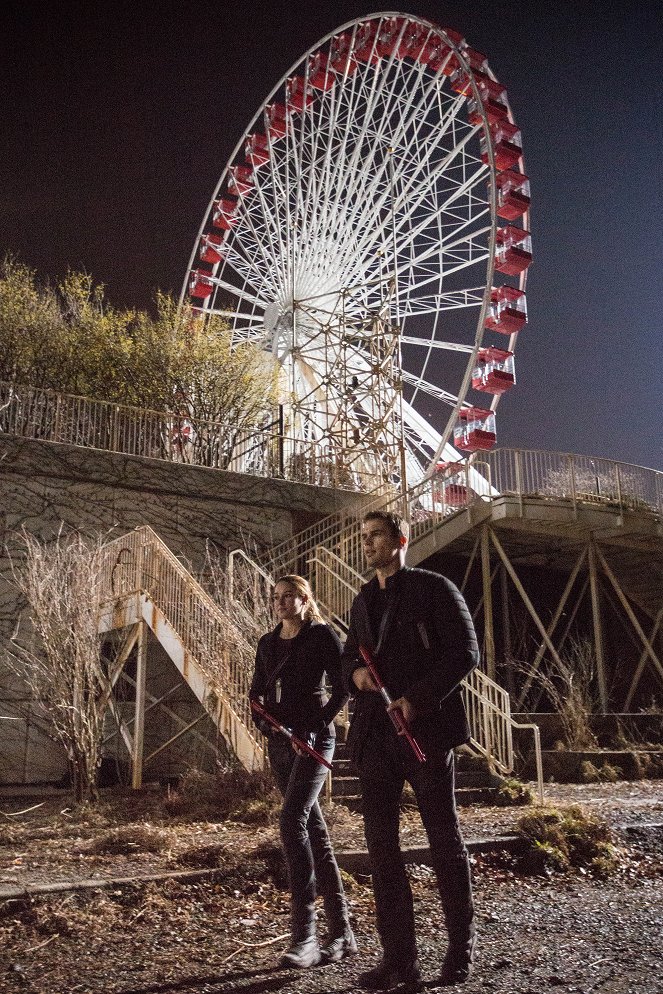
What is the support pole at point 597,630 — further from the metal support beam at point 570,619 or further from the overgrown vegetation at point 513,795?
the overgrown vegetation at point 513,795

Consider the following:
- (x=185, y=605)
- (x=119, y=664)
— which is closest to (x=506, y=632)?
(x=185, y=605)

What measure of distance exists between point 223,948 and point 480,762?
599 centimetres

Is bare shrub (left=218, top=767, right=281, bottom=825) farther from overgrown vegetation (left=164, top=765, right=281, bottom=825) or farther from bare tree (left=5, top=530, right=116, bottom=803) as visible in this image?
bare tree (left=5, top=530, right=116, bottom=803)

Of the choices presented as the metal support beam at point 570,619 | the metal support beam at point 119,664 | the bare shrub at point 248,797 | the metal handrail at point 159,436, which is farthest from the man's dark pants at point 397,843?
the metal support beam at point 570,619

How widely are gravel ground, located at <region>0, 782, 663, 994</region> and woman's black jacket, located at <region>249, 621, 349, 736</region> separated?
1.11 meters

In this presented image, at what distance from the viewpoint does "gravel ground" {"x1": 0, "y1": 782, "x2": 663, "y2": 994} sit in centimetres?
388

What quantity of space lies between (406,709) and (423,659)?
279 millimetres

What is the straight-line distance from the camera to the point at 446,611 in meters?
3.83

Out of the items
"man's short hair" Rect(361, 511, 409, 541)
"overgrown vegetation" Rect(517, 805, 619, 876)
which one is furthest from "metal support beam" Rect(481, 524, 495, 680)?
"man's short hair" Rect(361, 511, 409, 541)

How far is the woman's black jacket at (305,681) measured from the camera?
4480 millimetres

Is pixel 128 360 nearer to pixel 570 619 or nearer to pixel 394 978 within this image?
pixel 570 619

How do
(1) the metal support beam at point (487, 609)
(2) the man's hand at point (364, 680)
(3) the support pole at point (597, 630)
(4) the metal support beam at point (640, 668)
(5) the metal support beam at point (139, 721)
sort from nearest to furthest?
(2) the man's hand at point (364, 680)
(5) the metal support beam at point (139, 721)
(1) the metal support beam at point (487, 609)
(3) the support pole at point (597, 630)
(4) the metal support beam at point (640, 668)

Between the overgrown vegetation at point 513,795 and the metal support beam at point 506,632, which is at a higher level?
the metal support beam at point 506,632

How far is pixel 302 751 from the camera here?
4332 millimetres
